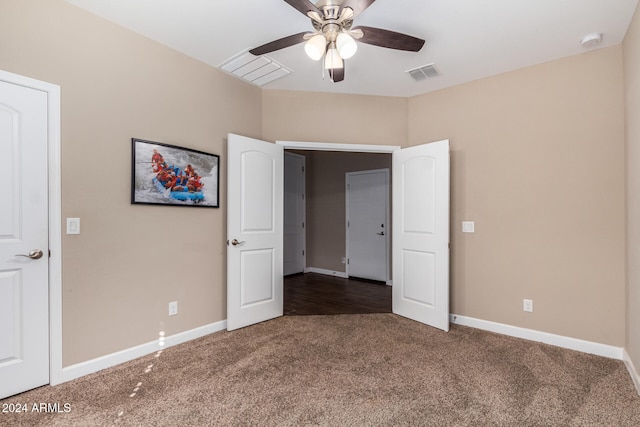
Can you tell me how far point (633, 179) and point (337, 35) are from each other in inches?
93.4

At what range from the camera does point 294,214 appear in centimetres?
643

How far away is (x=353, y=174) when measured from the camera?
6.08 meters

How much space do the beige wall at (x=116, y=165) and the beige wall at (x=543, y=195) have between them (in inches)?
104

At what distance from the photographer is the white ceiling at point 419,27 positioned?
2230 millimetres

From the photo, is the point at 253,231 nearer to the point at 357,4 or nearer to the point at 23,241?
the point at 23,241

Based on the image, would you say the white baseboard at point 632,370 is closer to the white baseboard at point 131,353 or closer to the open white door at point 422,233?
the open white door at point 422,233

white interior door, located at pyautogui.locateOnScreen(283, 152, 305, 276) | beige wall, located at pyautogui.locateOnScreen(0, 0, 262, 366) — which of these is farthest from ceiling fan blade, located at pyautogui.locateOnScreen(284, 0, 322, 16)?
white interior door, located at pyautogui.locateOnScreen(283, 152, 305, 276)

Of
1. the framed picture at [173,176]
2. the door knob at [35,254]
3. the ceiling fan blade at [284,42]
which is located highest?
the ceiling fan blade at [284,42]

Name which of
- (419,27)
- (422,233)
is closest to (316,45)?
(419,27)

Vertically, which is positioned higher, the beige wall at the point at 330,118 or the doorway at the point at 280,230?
the beige wall at the point at 330,118

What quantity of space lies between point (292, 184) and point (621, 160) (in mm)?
4818

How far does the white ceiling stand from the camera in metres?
2.23

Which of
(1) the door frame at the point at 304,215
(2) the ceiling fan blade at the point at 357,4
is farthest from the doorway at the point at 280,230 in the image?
(1) the door frame at the point at 304,215

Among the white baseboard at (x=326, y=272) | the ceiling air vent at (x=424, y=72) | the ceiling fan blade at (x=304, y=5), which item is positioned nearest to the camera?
the ceiling fan blade at (x=304, y=5)
